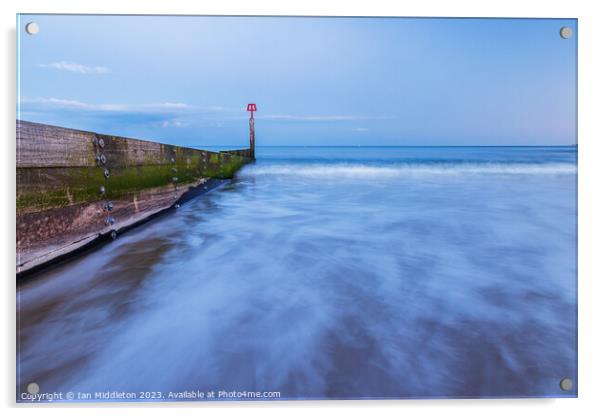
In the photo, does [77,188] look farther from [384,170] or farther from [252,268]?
[384,170]

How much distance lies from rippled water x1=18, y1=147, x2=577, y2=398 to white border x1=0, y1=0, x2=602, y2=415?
0.22 ft

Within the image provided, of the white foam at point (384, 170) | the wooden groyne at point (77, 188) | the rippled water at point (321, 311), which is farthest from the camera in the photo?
the white foam at point (384, 170)

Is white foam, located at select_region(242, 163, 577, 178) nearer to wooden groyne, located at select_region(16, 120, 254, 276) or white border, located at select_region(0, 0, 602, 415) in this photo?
white border, located at select_region(0, 0, 602, 415)

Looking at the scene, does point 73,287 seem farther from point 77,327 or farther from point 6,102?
point 6,102

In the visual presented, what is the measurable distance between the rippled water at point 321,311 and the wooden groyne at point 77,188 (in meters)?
0.15

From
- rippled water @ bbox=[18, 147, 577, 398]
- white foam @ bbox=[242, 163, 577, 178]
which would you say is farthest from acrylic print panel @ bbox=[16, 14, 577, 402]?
white foam @ bbox=[242, 163, 577, 178]

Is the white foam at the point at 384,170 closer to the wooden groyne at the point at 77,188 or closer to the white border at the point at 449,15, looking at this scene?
the white border at the point at 449,15

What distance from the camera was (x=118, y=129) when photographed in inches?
97.3

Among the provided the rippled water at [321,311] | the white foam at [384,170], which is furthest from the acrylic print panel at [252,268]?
the white foam at [384,170]

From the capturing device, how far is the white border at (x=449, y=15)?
62.9 inches

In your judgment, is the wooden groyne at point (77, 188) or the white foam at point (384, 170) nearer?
the wooden groyne at point (77, 188)

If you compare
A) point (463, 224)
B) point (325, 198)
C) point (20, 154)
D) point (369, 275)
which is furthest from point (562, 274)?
point (325, 198)

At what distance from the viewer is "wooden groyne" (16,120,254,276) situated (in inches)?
73.5

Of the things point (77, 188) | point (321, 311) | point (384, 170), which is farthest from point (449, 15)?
point (384, 170)
